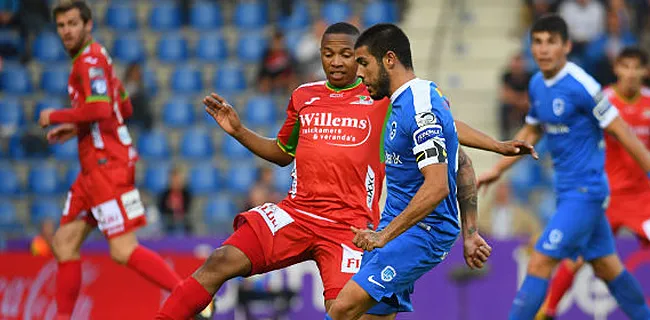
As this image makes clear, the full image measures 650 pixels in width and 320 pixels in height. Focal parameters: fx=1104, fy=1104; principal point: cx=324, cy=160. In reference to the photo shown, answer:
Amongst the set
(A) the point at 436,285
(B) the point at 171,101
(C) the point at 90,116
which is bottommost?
(A) the point at 436,285

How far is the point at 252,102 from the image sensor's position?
52.8 ft

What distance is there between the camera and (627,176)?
32.7 ft

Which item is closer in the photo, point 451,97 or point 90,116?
point 90,116

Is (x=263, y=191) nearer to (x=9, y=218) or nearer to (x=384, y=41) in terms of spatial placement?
(x=9, y=218)

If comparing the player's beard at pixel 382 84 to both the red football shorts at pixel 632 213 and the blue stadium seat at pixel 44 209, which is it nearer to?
the red football shorts at pixel 632 213

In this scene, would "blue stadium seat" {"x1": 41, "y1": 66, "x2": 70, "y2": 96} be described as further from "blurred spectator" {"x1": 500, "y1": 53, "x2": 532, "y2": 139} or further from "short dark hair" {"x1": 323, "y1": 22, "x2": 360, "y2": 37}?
"short dark hair" {"x1": 323, "y1": 22, "x2": 360, "y2": 37}

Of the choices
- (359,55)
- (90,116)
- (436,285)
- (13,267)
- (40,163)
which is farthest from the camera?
(40,163)

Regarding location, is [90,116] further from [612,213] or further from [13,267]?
[612,213]

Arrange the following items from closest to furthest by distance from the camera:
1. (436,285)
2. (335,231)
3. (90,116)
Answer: (335,231), (90,116), (436,285)

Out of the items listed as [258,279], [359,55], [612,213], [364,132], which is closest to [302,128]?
[364,132]

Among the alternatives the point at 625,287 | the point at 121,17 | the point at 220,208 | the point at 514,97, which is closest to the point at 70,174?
the point at 220,208

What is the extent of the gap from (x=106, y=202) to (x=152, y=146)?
23.7 feet

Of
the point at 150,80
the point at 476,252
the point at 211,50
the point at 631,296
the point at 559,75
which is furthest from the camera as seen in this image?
the point at 211,50

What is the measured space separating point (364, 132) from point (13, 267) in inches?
231
